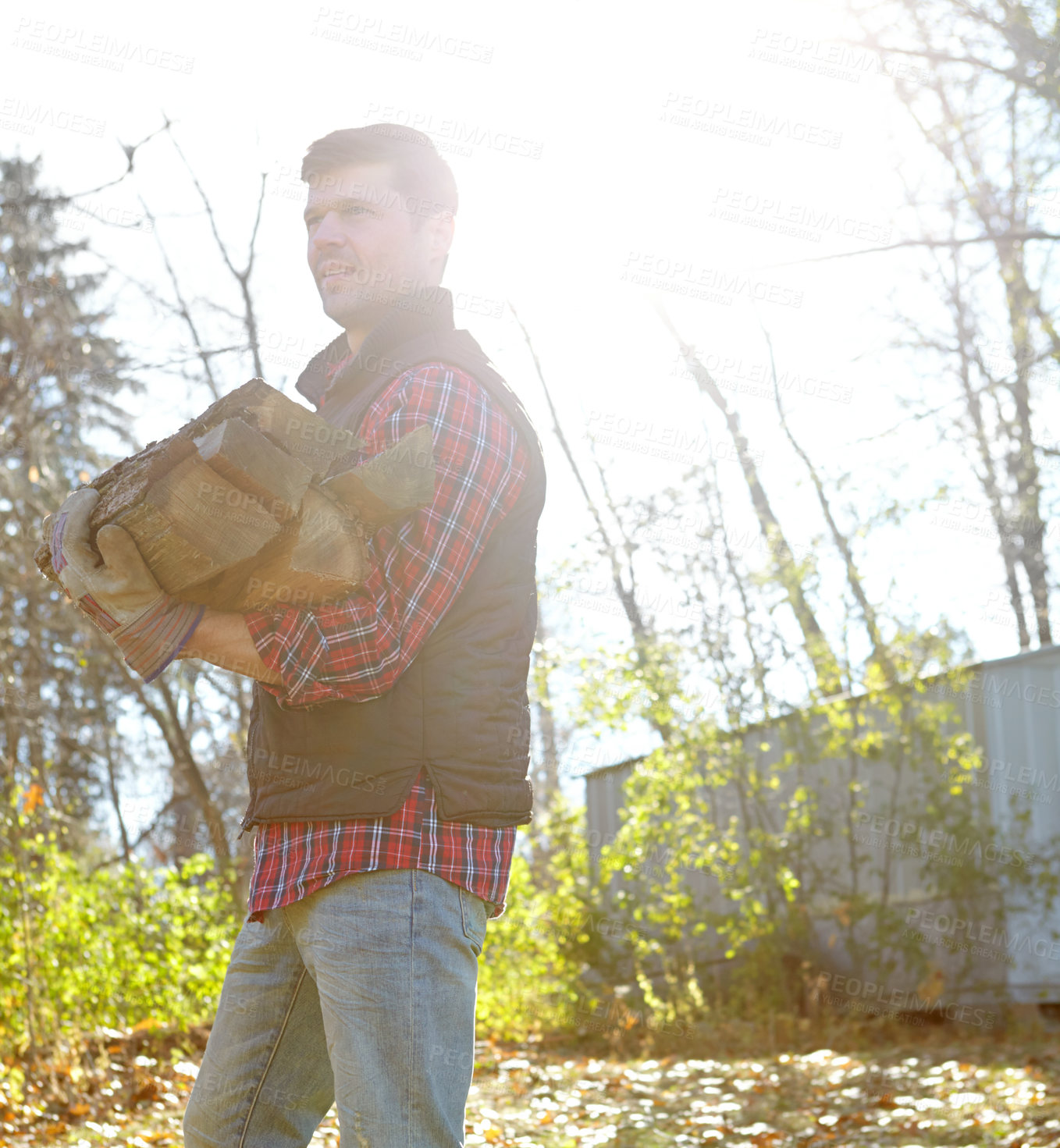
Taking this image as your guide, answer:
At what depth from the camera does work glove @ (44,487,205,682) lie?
1.66 metres

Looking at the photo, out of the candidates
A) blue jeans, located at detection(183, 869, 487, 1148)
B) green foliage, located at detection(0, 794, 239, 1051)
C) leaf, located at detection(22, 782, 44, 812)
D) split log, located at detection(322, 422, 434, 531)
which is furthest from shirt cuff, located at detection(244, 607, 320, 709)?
leaf, located at detection(22, 782, 44, 812)

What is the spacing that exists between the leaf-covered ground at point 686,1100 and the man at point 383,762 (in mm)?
3414

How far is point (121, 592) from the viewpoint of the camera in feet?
5.46

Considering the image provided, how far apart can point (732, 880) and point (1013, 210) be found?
270 inches

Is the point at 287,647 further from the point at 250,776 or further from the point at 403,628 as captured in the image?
the point at 250,776

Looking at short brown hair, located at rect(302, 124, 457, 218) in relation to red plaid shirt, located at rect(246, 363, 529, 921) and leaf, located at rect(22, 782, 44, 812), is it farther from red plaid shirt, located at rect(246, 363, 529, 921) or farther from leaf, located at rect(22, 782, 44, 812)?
leaf, located at rect(22, 782, 44, 812)

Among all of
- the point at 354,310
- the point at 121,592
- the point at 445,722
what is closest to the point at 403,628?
the point at 445,722

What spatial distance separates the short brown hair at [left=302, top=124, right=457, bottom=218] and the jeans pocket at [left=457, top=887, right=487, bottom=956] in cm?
127

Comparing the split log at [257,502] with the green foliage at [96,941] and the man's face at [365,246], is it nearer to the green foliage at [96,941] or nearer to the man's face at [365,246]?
the man's face at [365,246]

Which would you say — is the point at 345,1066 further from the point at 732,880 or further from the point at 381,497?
the point at 732,880

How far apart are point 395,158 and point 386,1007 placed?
1524 mm

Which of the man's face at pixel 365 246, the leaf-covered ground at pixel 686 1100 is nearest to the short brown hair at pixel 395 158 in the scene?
the man's face at pixel 365 246

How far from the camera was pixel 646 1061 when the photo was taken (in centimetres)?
727

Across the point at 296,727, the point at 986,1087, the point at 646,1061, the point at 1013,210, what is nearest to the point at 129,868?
the point at 646,1061
